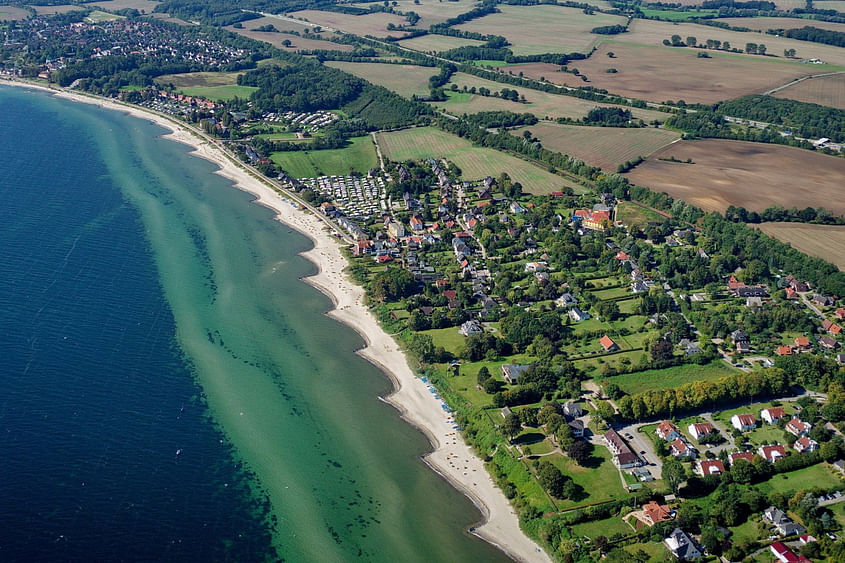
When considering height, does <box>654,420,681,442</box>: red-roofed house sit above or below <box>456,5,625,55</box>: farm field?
below

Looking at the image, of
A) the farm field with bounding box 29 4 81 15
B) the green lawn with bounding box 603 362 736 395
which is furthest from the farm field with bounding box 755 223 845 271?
the farm field with bounding box 29 4 81 15

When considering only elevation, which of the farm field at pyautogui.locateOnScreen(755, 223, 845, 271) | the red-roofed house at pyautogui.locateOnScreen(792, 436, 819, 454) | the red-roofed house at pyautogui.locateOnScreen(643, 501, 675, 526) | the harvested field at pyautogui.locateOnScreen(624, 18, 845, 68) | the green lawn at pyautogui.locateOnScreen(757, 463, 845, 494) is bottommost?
the red-roofed house at pyautogui.locateOnScreen(643, 501, 675, 526)

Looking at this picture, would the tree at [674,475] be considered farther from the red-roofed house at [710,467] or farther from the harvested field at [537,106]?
the harvested field at [537,106]

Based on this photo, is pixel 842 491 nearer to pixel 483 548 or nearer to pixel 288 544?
pixel 483 548

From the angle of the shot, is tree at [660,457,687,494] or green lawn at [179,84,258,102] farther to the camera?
green lawn at [179,84,258,102]

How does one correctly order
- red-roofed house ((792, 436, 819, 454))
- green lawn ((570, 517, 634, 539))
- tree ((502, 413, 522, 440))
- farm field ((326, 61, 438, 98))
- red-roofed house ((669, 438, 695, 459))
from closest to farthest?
green lawn ((570, 517, 634, 539)) < red-roofed house ((669, 438, 695, 459)) < red-roofed house ((792, 436, 819, 454)) < tree ((502, 413, 522, 440)) < farm field ((326, 61, 438, 98))

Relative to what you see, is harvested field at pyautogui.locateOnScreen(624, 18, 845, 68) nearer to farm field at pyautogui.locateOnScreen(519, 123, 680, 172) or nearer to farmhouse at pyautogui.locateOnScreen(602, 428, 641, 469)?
farm field at pyautogui.locateOnScreen(519, 123, 680, 172)

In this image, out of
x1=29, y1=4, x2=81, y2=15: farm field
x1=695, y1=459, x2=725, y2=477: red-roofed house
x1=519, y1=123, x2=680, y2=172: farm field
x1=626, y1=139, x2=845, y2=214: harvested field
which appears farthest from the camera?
x1=29, y1=4, x2=81, y2=15: farm field

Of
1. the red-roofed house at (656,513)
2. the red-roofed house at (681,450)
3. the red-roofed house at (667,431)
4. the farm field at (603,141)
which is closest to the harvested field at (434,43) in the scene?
the farm field at (603,141)
